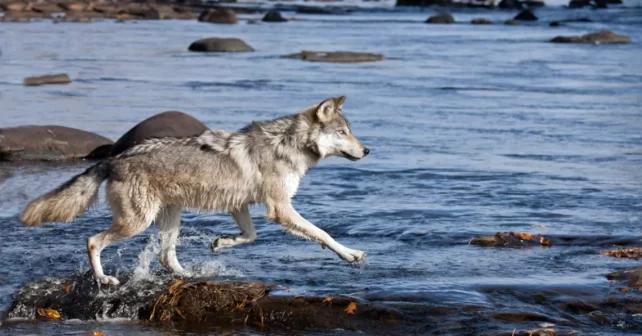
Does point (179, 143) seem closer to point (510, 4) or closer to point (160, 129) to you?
point (160, 129)

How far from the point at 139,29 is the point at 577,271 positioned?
1859 inches

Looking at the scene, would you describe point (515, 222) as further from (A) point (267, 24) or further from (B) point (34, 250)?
(A) point (267, 24)

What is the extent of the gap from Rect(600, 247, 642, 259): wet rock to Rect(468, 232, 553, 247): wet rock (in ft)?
2.05

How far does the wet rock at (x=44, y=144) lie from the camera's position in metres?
15.5

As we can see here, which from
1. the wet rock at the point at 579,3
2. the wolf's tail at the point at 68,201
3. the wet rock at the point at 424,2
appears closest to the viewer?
the wolf's tail at the point at 68,201

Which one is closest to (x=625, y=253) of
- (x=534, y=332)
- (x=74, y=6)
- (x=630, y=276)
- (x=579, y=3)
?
(x=630, y=276)

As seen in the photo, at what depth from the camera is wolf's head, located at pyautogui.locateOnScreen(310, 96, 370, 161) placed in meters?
9.19

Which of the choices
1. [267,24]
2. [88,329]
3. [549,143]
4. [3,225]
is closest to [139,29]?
[267,24]

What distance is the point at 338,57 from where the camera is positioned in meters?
35.2

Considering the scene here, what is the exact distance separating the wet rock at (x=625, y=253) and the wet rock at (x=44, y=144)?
26.4 feet

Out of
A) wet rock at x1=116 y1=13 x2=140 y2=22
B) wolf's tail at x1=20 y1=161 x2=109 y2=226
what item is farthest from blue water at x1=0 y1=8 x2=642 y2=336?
wet rock at x1=116 y1=13 x2=140 y2=22

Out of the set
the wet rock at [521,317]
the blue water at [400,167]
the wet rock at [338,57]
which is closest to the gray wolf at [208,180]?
the blue water at [400,167]

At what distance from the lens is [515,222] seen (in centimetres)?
1173

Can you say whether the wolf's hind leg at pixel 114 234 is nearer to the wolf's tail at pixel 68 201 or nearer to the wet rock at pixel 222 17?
the wolf's tail at pixel 68 201
